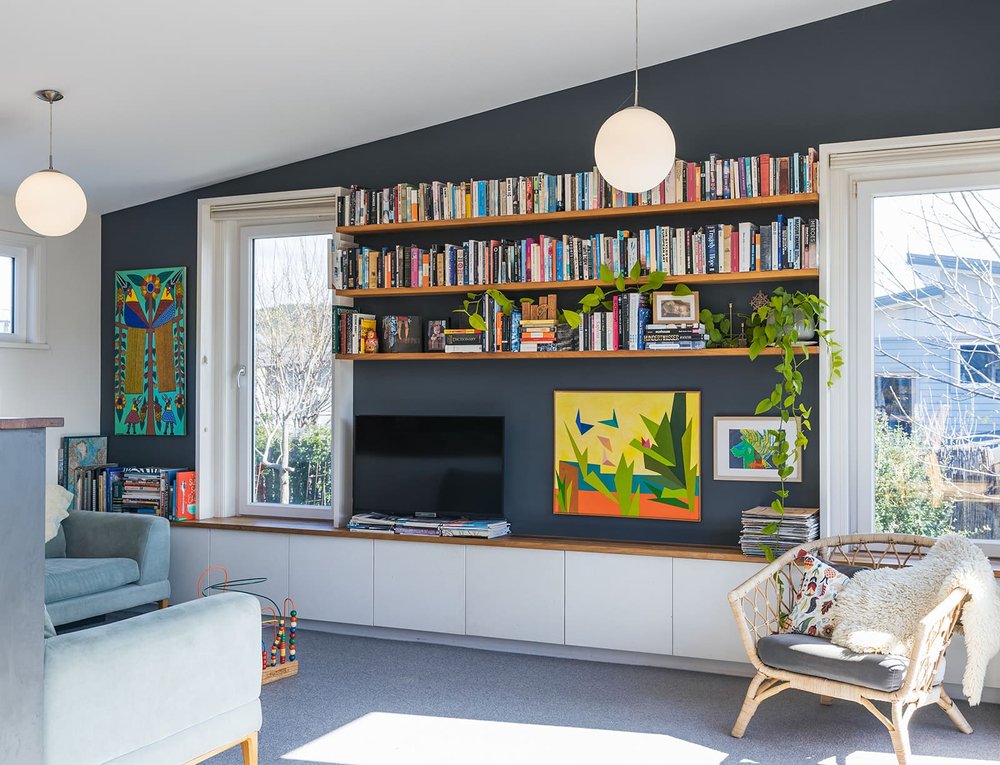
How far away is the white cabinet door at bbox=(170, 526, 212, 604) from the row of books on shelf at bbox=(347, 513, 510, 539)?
955mm

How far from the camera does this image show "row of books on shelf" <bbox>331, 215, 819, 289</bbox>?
4.52m

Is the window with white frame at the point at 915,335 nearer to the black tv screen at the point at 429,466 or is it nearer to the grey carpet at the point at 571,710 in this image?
the grey carpet at the point at 571,710

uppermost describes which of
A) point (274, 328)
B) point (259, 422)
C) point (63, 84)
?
point (63, 84)

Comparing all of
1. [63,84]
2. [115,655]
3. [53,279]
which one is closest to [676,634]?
[115,655]

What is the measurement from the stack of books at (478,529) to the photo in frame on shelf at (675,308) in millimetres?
1307

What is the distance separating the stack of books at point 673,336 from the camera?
4.64 m

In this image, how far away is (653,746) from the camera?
358cm

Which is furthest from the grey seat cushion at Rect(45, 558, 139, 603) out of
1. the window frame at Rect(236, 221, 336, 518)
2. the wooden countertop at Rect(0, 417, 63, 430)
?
the wooden countertop at Rect(0, 417, 63, 430)

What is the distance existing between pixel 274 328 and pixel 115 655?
3.46m

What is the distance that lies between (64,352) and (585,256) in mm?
3309

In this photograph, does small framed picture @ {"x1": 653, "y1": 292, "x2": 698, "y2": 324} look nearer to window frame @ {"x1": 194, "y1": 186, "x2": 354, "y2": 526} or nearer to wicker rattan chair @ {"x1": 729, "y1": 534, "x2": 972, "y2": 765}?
wicker rattan chair @ {"x1": 729, "y1": 534, "x2": 972, "y2": 765}

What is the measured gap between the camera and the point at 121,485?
5863 mm

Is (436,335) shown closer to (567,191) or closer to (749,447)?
(567,191)

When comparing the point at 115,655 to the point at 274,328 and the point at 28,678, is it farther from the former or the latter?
the point at 274,328
